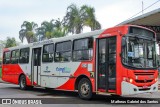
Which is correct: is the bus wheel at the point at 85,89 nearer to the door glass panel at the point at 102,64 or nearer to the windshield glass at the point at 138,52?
the door glass panel at the point at 102,64

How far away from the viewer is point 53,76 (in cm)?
1487

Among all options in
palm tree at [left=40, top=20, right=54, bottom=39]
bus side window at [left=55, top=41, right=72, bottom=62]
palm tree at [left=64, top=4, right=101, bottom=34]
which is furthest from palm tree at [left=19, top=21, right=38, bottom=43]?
bus side window at [left=55, top=41, right=72, bottom=62]

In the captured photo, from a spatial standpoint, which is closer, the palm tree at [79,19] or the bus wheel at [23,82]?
the bus wheel at [23,82]

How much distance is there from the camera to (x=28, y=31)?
78750 mm

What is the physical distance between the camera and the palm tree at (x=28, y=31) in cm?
7875

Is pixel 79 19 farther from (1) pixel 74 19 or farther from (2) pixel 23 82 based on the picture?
(2) pixel 23 82

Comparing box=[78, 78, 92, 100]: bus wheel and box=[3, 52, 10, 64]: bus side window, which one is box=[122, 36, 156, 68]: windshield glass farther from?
box=[3, 52, 10, 64]: bus side window

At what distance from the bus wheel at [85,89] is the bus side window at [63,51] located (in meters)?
1.53

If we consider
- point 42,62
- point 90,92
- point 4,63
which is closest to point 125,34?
point 90,92

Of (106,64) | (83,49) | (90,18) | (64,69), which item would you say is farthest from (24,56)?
(90,18)

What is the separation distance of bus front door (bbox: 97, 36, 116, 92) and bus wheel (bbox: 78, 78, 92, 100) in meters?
0.58

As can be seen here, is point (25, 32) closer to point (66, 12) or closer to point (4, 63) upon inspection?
point (66, 12)

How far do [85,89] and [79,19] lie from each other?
130 feet

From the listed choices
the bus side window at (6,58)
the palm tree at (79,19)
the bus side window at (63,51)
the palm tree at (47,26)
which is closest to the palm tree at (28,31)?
the palm tree at (47,26)
